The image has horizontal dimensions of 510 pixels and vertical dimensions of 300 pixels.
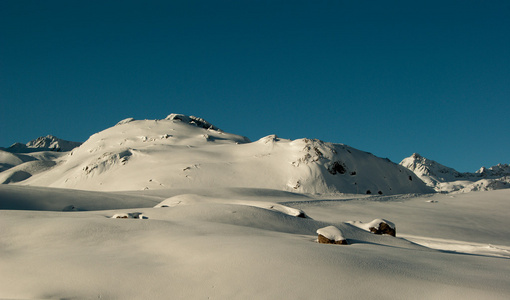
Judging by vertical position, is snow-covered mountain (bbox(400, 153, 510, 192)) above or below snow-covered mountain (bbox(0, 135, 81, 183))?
above

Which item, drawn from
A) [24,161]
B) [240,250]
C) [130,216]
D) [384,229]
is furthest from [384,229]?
[24,161]

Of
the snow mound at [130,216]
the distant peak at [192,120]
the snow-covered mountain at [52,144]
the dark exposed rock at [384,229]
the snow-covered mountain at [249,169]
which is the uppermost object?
the snow-covered mountain at [52,144]

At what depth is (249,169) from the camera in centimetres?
3003

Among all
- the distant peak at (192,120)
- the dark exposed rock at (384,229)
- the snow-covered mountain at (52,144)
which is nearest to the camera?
the dark exposed rock at (384,229)

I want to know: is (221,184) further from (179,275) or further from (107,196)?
(179,275)

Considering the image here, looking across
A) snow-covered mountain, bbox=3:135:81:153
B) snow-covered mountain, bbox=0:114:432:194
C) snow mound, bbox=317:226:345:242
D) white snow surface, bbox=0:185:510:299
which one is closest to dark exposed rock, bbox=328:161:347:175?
snow-covered mountain, bbox=0:114:432:194

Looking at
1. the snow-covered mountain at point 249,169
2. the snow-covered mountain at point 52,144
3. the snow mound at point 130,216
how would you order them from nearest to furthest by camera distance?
the snow mound at point 130,216 < the snow-covered mountain at point 249,169 < the snow-covered mountain at point 52,144

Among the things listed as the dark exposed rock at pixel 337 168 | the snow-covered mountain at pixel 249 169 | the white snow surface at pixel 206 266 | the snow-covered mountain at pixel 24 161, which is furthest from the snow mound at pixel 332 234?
the snow-covered mountain at pixel 24 161

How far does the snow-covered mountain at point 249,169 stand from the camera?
93.2 ft

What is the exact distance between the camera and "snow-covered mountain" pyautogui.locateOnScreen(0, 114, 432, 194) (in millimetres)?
28406

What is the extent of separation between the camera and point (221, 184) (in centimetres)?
2797

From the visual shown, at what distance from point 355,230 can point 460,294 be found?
5.35 metres

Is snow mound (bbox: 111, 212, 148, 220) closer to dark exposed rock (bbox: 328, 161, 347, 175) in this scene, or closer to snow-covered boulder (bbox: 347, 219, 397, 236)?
snow-covered boulder (bbox: 347, 219, 397, 236)

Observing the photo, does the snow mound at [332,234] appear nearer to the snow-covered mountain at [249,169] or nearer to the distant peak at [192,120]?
the snow-covered mountain at [249,169]
